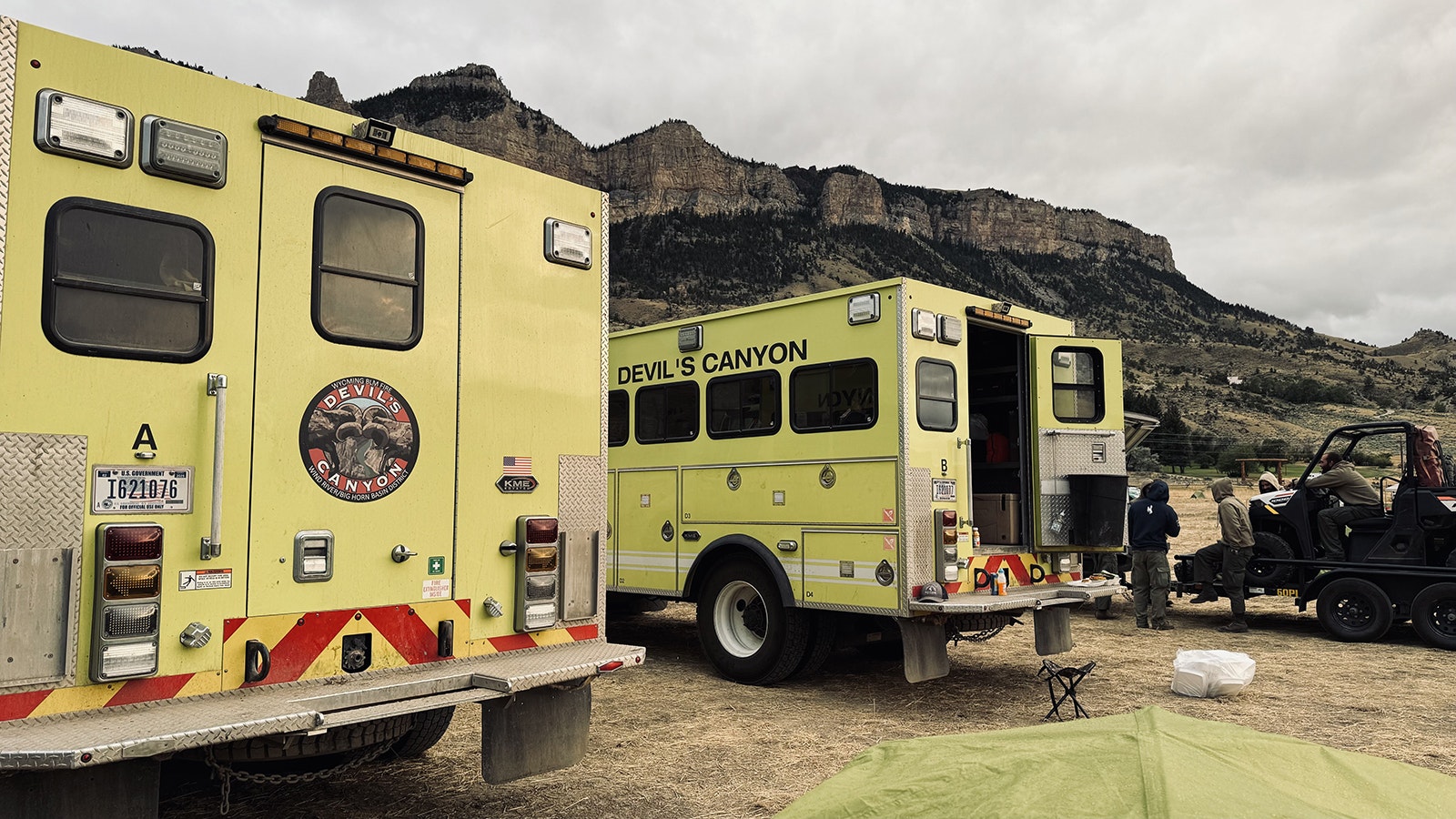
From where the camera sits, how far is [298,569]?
3.97m

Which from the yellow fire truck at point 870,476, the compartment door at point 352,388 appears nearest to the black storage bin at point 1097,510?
the yellow fire truck at point 870,476

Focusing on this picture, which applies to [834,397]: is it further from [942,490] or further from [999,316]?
[999,316]

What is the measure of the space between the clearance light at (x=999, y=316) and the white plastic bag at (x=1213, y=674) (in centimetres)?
299

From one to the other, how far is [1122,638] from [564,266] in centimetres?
835

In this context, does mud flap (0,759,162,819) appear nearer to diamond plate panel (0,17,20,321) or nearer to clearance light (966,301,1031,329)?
diamond plate panel (0,17,20,321)

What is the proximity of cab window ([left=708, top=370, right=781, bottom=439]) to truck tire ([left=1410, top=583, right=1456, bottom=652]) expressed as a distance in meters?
7.15

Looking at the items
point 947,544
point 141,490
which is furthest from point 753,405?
point 141,490

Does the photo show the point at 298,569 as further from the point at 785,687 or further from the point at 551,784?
the point at 785,687

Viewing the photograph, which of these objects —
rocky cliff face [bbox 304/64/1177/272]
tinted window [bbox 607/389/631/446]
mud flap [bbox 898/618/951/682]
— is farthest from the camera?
rocky cliff face [bbox 304/64/1177/272]

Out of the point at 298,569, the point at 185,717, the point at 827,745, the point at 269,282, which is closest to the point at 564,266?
the point at 269,282

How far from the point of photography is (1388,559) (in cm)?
1059

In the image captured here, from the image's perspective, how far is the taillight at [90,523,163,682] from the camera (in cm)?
340

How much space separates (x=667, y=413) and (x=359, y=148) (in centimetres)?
526

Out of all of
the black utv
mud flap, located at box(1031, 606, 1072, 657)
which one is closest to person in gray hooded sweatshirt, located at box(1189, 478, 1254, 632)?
the black utv
